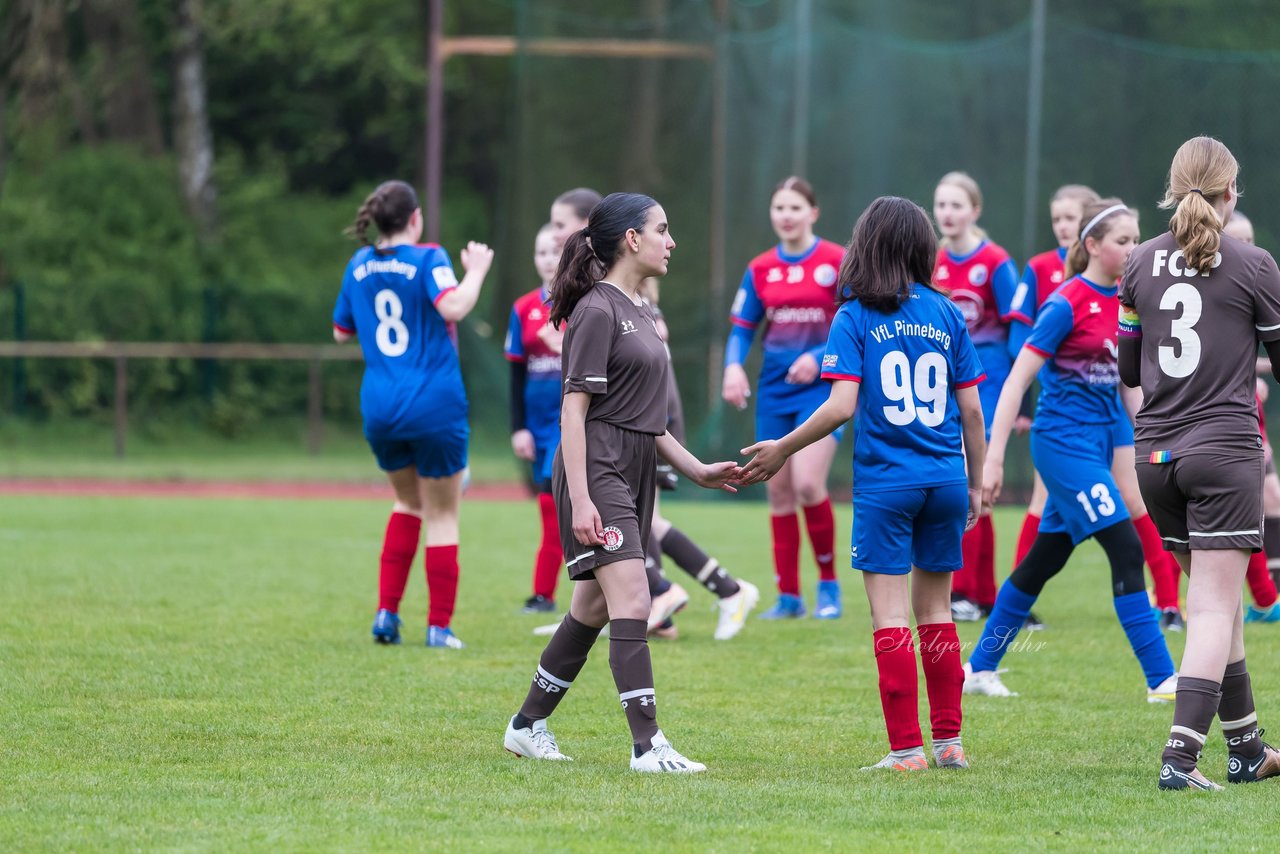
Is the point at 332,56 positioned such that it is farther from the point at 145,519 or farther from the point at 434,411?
the point at 434,411

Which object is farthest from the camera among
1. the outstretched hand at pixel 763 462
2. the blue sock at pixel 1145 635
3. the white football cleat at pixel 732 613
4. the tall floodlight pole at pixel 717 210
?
the tall floodlight pole at pixel 717 210

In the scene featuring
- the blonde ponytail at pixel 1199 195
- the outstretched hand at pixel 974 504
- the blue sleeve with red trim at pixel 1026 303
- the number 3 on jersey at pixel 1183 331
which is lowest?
the outstretched hand at pixel 974 504

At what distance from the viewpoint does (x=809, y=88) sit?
56.4 feet

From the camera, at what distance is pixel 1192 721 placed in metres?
4.74

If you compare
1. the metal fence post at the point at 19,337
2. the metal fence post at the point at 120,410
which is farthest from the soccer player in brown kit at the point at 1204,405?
the metal fence post at the point at 19,337

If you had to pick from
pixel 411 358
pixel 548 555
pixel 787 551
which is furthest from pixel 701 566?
pixel 411 358

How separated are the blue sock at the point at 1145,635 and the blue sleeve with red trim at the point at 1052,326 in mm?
957

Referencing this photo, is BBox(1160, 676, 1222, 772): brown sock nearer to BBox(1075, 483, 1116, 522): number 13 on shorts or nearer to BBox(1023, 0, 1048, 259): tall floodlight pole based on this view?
BBox(1075, 483, 1116, 522): number 13 on shorts

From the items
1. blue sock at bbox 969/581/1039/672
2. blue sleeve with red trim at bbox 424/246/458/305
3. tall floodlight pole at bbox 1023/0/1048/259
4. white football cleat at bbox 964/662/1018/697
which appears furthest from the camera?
tall floodlight pole at bbox 1023/0/1048/259

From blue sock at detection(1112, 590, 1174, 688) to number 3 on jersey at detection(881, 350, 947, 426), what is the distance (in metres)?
1.63

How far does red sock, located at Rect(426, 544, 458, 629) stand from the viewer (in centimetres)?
762

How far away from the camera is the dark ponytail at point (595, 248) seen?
5.14 metres

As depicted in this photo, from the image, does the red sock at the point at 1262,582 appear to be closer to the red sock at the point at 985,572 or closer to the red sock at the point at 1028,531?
the red sock at the point at 1028,531

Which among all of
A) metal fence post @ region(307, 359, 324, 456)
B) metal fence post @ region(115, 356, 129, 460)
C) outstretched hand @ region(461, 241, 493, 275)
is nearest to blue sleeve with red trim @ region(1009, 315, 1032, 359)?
outstretched hand @ region(461, 241, 493, 275)
